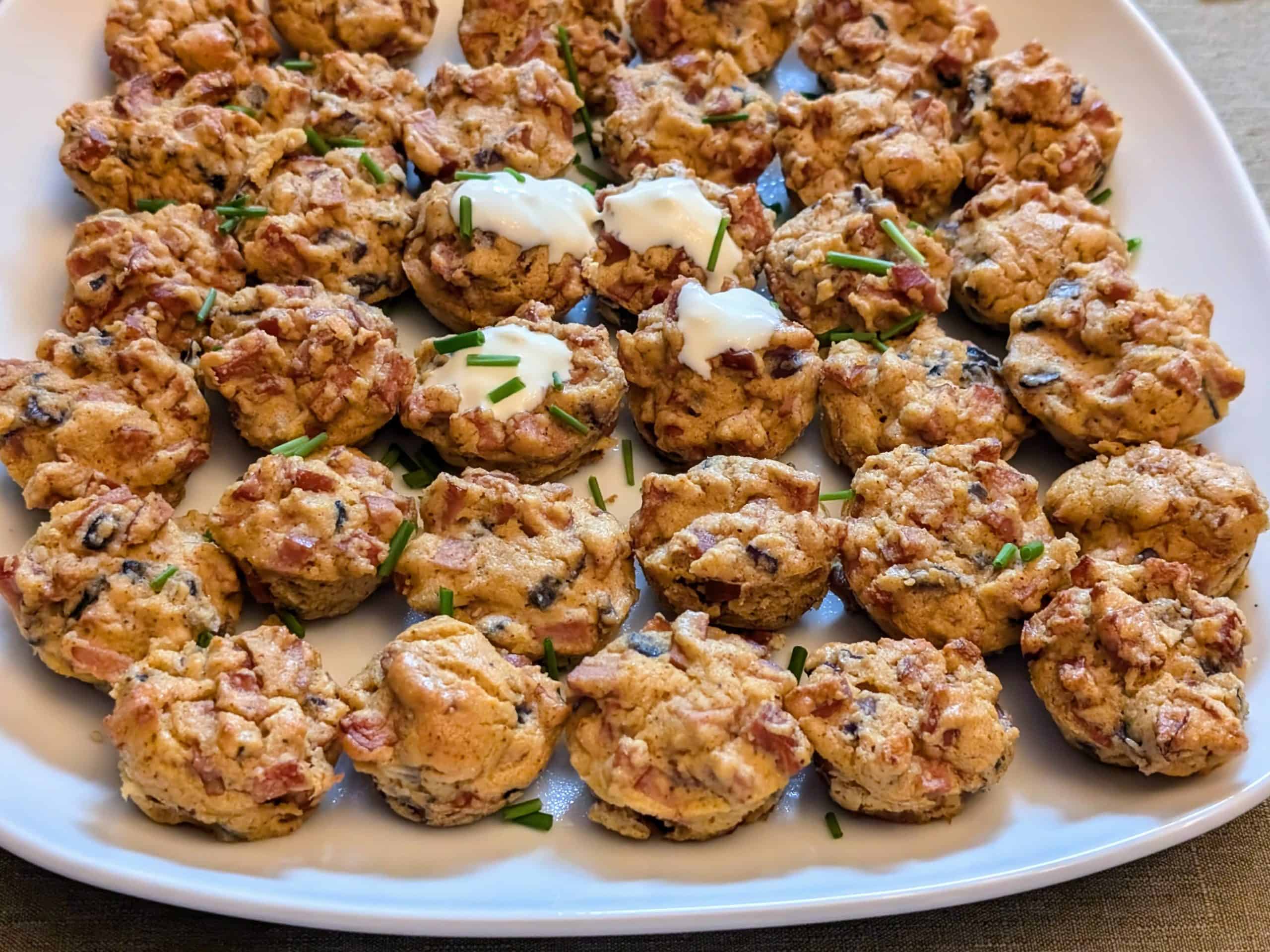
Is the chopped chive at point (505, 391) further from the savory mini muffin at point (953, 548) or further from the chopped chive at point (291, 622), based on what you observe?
the savory mini muffin at point (953, 548)

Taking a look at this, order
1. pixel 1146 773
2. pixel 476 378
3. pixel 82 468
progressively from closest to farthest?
pixel 1146 773, pixel 82 468, pixel 476 378

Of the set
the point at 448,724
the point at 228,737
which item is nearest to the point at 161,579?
the point at 228,737

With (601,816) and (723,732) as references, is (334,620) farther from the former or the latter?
(723,732)

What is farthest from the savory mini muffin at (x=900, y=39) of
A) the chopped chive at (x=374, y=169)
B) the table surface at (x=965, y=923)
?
the table surface at (x=965, y=923)

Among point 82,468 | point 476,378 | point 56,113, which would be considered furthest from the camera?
point 56,113

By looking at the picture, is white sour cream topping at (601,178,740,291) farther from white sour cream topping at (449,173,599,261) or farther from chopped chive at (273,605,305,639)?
chopped chive at (273,605,305,639)

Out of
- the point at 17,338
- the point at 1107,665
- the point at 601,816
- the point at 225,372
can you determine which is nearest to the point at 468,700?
the point at 601,816
